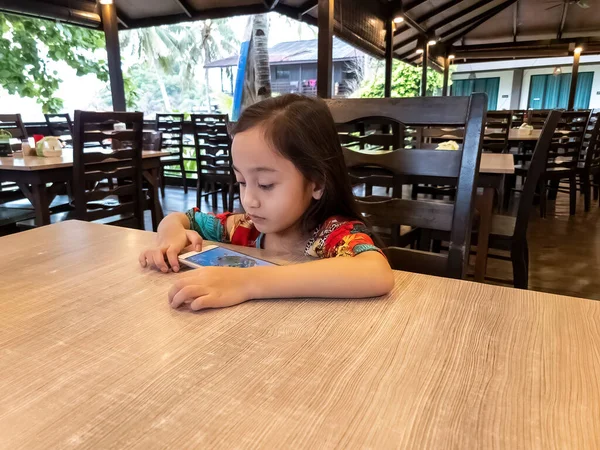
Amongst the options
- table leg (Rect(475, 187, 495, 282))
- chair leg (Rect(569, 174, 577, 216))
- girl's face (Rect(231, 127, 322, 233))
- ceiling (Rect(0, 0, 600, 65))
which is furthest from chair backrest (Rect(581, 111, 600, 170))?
girl's face (Rect(231, 127, 322, 233))

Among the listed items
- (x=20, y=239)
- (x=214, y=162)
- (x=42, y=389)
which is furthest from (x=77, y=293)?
(x=214, y=162)

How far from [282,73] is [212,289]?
1228 cm

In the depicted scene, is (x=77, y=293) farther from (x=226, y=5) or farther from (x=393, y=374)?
(x=226, y=5)

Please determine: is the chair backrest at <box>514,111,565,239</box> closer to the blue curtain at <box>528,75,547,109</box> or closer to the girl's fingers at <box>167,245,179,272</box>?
the girl's fingers at <box>167,245,179,272</box>

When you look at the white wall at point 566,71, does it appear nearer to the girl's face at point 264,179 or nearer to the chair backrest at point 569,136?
the chair backrest at point 569,136

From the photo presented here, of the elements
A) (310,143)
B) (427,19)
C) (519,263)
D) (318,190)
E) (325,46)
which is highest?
(427,19)

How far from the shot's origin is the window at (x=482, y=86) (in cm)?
1388

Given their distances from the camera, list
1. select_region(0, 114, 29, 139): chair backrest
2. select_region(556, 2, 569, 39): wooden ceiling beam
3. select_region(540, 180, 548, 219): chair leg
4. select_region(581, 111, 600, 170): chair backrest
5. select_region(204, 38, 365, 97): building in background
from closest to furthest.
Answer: select_region(0, 114, 29, 139): chair backrest, select_region(540, 180, 548, 219): chair leg, select_region(581, 111, 600, 170): chair backrest, select_region(556, 2, 569, 39): wooden ceiling beam, select_region(204, 38, 365, 97): building in background

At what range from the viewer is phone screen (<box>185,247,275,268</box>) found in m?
0.81

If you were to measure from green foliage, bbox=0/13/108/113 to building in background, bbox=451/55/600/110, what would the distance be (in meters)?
11.1

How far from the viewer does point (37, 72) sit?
235 inches

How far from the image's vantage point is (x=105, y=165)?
2645 millimetres

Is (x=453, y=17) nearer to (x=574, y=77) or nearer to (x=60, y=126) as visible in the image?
(x=574, y=77)

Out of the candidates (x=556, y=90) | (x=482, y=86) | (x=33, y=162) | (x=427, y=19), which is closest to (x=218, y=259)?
(x=33, y=162)
